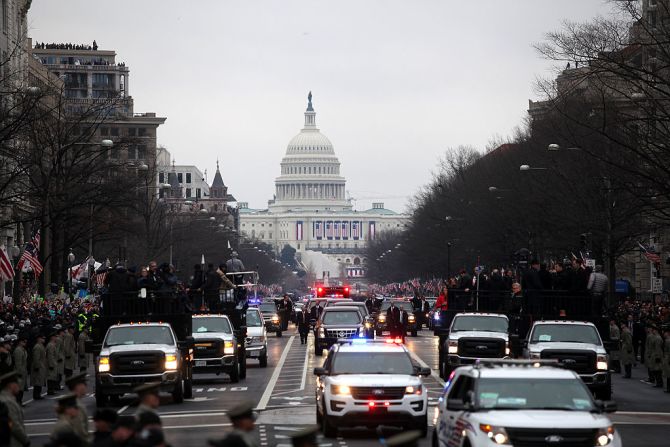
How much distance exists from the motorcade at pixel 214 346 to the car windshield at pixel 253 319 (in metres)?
9.33

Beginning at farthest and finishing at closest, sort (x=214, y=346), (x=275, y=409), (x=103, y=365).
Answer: (x=214, y=346) → (x=103, y=365) → (x=275, y=409)

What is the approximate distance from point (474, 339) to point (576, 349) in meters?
6.02

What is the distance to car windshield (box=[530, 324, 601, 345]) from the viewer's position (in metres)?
32.4

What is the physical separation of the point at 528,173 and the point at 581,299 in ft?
Result: 146

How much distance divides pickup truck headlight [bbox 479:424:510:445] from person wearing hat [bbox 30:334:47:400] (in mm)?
19993

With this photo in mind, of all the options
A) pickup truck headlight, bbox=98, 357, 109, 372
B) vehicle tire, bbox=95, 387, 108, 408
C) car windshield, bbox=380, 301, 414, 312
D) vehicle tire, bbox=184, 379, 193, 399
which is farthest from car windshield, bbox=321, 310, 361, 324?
pickup truck headlight, bbox=98, 357, 109, 372

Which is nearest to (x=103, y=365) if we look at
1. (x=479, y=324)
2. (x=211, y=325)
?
(x=211, y=325)

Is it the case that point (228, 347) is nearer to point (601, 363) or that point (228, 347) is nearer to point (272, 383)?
point (272, 383)

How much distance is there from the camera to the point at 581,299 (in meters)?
34.2

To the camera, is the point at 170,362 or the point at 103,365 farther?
the point at 170,362

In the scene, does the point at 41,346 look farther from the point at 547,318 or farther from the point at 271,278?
the point at 271,278

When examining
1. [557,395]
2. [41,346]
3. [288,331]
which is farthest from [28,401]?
[288,331]

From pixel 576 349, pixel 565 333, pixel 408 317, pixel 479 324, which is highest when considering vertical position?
pixel 408 317

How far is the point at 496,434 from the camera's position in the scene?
1756cm
